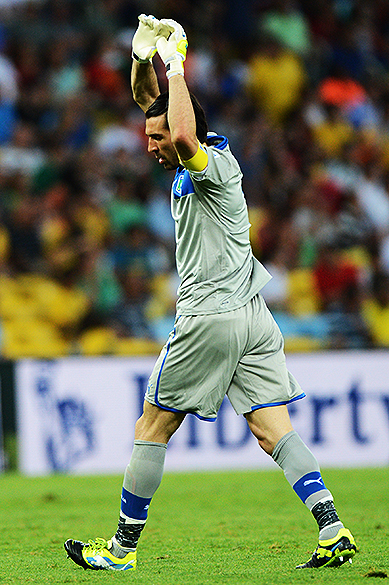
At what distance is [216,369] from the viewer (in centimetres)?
396

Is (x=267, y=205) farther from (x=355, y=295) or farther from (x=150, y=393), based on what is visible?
(x=150, y=393)

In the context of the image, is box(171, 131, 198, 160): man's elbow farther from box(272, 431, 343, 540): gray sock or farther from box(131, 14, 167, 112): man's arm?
box(272, 431, 343, 540): gray sock

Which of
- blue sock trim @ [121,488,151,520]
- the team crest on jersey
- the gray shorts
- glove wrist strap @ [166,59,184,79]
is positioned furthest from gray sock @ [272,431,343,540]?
glove wrist strap @ [166,59,184,79]

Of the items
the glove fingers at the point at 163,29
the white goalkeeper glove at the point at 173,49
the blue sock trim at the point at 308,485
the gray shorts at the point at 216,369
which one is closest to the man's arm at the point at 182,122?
the white goalkeeper glove at the point at 173,49

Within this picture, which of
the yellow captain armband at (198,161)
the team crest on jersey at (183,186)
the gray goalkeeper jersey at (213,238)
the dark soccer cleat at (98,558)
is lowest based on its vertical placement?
the dark soccer cleat at (98,558)

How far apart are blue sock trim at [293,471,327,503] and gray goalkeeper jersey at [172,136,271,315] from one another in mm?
789

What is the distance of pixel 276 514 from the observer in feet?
18.9

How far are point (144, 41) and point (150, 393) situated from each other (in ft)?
5.52

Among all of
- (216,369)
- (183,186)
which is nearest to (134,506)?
(216,369)

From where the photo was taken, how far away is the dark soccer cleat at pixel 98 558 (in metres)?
3.94

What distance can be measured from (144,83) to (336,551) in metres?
2.33

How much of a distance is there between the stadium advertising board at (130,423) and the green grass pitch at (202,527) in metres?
0.36

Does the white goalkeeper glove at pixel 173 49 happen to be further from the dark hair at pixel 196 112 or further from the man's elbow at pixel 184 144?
the man's elbow at pixel 184 144

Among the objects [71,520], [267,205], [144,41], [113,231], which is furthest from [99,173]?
[144,41]
